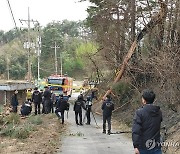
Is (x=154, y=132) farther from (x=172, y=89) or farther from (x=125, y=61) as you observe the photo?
(x=125, y=61)

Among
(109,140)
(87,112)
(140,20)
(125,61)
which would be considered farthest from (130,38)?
(109,140)

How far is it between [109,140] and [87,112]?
608 cm

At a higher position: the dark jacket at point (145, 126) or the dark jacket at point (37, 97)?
the dark jacket at point (145, 126)

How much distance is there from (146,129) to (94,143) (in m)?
7.36

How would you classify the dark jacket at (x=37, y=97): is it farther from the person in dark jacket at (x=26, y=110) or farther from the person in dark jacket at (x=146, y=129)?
the person in dark jacket at (x=146, y=129)

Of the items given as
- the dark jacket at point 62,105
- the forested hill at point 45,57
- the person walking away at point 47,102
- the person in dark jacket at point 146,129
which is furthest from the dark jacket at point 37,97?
the forested hill at point 45,57

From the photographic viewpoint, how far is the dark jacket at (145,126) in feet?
20.6

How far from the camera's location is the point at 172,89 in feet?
52.2

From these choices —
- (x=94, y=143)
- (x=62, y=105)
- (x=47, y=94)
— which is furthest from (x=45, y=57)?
(x=94, y=143)

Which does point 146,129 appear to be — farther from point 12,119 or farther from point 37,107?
point 37,107

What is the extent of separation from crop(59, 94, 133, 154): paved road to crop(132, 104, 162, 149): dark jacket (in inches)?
213

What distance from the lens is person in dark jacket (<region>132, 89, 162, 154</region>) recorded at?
20.6 feet

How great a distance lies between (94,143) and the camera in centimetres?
1355

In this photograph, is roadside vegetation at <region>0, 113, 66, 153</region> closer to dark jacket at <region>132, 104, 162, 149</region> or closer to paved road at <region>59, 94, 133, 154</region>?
paved road at <region>59, 94, 133, 154</region>
